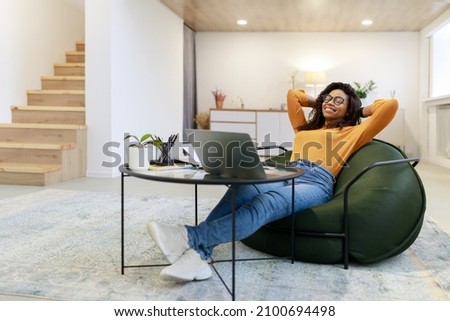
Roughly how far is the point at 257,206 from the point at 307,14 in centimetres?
578

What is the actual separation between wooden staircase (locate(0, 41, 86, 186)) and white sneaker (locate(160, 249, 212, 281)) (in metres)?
3.11

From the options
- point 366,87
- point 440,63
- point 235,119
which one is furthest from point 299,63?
point 440,63

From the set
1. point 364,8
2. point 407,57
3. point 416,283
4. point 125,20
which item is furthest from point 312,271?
point 407,57

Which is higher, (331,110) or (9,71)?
(9,71)

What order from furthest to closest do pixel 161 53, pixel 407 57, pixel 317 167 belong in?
pixel 407 57
pixel 161 53
pixel 317 167

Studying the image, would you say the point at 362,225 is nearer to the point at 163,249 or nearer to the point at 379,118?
the point at 379,118

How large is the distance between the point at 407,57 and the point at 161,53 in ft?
14.6

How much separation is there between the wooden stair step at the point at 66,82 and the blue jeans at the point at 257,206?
4446 mm

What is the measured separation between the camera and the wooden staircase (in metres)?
4.47

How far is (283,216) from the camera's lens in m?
1.95

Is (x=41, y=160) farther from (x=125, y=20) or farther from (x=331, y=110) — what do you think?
(x=331, y=110)

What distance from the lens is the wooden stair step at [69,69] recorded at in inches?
246

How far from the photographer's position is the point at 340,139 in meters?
2.38

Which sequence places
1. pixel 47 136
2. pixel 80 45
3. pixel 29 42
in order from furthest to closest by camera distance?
pixel 80 45 < pixel 29 42 < pixel 47 136
